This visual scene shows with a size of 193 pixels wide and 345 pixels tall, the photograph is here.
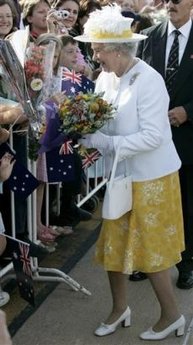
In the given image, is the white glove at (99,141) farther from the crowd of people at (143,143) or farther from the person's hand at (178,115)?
the person's hand at (178,115)

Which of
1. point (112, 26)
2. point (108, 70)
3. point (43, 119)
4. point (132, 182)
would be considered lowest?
point (132, 182)

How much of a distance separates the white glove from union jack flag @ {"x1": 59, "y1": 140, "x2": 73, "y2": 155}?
677 millimetres

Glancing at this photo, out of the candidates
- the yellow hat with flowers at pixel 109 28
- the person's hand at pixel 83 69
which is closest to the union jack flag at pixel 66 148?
the person's hand at pixel 83 69

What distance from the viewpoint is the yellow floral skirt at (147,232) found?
3604mm

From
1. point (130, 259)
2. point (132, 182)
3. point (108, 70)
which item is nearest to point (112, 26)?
point (108, 70)

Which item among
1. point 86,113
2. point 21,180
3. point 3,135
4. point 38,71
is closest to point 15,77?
point 38,71

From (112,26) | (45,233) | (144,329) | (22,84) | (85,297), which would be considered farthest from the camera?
(45,233)

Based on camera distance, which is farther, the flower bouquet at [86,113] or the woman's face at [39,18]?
the woman's face at [39,18]

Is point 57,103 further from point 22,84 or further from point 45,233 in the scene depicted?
point 45,233

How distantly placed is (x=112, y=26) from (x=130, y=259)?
125cm

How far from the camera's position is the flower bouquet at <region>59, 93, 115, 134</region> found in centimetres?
342

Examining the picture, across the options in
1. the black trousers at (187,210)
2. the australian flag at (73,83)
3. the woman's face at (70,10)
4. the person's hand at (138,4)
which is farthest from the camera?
the person's hand at (138,4)

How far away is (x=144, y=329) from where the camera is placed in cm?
391

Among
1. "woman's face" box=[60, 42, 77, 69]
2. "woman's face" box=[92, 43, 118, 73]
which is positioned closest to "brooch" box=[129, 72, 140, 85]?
"woman's face" box=[92, 43, 118, 73]
